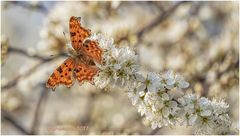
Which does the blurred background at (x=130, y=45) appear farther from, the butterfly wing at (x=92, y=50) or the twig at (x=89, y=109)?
the butterfly wing at (x=92, y=50)

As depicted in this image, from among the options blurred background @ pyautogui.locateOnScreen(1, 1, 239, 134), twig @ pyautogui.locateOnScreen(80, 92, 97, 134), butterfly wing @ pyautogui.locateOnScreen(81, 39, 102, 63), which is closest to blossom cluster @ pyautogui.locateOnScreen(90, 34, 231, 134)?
butterfly wing @ pyautogui.locateOnScreen(81, 39, 102, 63)

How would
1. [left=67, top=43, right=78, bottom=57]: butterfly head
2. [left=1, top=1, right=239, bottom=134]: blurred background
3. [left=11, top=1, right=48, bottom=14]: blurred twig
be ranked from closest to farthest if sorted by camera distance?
[left=67, top=43, right=78, bottom=57]: butterfly head < [left=1, top=1, right=239, bottom=134]: blurred background < [left=11, top=1, right=48, bottom=14]: blurred twig

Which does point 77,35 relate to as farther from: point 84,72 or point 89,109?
point 89,109

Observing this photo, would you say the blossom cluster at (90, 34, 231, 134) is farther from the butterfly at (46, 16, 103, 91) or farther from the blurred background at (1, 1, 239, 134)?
the blurred background at (1, 1, 239, 134)

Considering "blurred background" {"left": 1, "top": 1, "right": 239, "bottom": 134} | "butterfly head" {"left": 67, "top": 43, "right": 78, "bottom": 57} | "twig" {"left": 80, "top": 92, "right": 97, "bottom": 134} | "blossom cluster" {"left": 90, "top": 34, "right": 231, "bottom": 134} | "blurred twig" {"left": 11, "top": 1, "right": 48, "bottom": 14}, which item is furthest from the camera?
"twig" {"left": 80, "top": 92, "right": 97, "bottom": 134}

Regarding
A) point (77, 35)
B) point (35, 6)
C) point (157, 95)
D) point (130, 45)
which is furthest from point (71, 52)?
point (35, 6)

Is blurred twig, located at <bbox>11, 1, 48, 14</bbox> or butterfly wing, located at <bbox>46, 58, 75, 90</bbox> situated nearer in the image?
butterfly wing, located at <bbox>46, 58, 75, 90</bbox>

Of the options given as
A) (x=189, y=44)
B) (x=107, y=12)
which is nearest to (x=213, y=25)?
(x=189, y=44)
